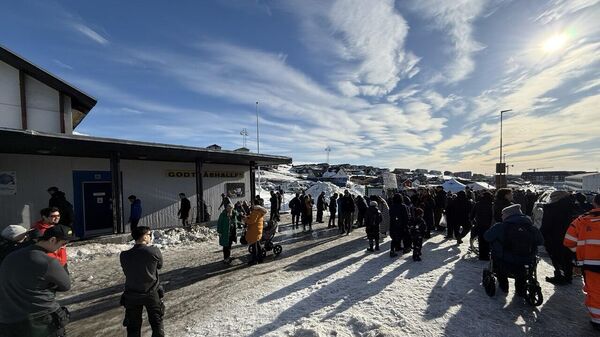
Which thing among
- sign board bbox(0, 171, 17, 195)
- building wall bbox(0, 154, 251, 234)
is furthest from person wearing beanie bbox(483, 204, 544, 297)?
sign board bbox(0, 171, 17, 195)

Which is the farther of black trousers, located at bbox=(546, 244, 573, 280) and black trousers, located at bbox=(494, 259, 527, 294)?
black trousers, located at bbox=(546, 244, 573, 280)

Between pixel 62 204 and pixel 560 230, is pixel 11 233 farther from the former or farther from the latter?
pixel 560 230

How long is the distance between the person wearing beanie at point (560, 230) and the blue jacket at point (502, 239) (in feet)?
5.66

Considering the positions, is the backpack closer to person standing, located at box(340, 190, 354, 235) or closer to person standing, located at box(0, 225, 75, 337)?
person standing, located at box(0, 225, 75, 337)

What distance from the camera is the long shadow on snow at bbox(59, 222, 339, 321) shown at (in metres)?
5.78

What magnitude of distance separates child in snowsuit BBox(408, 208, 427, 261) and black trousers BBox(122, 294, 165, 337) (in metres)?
6.47

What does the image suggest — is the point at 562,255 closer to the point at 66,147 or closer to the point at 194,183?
the point at 66,147

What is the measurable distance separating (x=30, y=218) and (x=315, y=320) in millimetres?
12310

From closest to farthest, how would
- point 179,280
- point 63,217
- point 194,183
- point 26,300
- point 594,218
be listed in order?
1. point 26,300
2. point 594,218
3. point 179,280
4. point 63,217
5. point 194,183

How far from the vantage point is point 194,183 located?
1684 cm

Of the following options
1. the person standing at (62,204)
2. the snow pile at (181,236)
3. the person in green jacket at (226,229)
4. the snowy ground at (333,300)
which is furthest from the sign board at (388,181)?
the person standing at (62,204)

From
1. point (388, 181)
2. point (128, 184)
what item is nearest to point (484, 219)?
point (128, 184)

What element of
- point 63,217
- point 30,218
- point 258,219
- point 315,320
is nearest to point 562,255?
point 315,320

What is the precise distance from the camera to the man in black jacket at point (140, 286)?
12.3 feet
